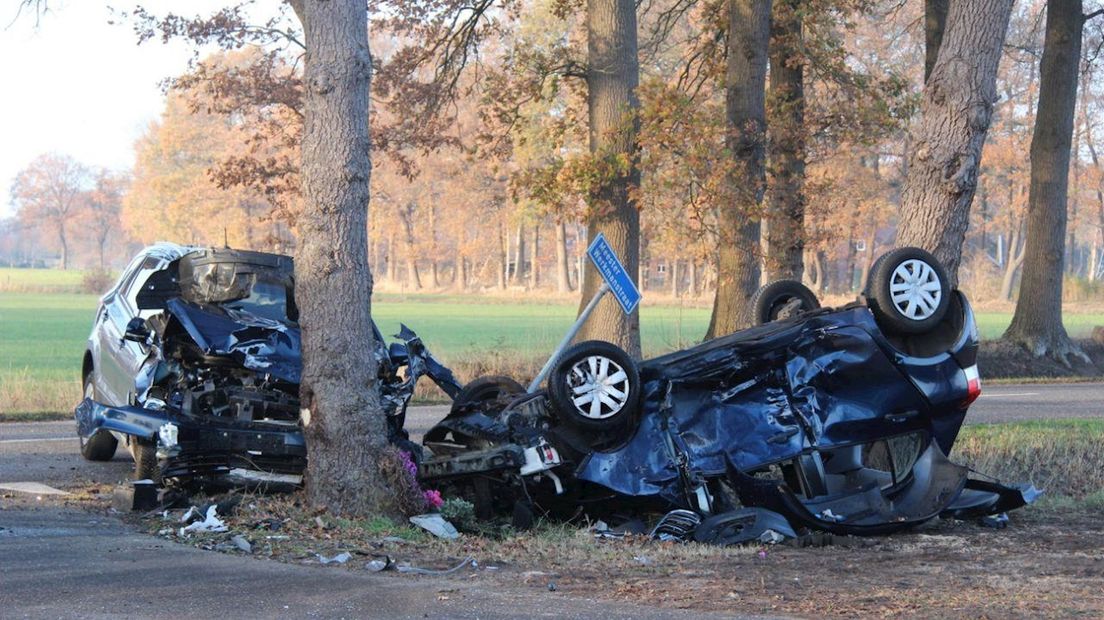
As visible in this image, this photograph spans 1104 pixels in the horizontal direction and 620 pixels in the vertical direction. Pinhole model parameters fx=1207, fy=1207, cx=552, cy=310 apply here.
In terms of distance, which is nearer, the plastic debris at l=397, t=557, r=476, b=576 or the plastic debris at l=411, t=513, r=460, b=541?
the plastic debris at l=397, t=557, r=476, b=576

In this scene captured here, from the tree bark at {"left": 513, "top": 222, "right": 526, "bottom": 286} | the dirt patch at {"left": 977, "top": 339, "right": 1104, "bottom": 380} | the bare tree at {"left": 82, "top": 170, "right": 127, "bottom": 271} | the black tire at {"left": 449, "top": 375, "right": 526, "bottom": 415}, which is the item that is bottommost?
the dirt patch at {"left": 977, "top": 339, "right": 1104, "bottom": 380}

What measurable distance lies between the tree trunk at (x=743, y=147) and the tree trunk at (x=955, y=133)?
302 inches

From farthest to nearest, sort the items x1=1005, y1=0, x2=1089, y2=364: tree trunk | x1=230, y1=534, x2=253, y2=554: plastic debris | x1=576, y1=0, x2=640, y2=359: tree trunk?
x1=1005, y1=0, x2=1089, y2=364: tree trunk
x1=576, y1=0, x2=640, y2=359: tree trunk
x1=230, y1=534, x2=253, y2=554: plastic debris

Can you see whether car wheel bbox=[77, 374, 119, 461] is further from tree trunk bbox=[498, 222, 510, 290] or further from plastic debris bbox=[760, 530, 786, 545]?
tree trunk bbox=[498, 222, 510, 290]

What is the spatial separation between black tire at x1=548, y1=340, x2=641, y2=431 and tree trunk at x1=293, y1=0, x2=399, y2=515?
51.7 inches

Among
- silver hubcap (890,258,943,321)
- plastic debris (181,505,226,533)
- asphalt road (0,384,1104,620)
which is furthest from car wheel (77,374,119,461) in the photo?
silver hubcap (890,258,943,321)

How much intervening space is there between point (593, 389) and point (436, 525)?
1.39 m

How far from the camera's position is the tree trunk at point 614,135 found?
1783 centimetres

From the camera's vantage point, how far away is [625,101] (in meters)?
18.2

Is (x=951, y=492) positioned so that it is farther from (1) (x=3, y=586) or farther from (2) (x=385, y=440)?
(1) (x=3, y=586)

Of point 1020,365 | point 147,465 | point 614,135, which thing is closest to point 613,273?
point 147,465

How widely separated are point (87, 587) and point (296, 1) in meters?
9.60

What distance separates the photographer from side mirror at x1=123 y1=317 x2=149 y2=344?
31.4 feet

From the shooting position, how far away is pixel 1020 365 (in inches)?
955
